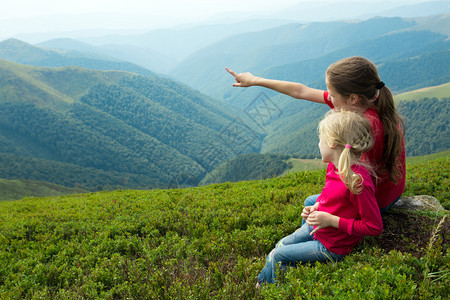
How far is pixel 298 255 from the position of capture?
154 inches

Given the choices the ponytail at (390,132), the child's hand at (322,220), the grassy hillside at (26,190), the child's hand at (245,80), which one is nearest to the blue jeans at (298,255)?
the child's hand at (322,220)

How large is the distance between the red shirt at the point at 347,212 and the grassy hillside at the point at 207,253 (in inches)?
9.5

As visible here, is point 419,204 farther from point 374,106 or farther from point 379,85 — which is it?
point 379,85

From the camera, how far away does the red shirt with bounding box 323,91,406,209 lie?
3.54 m

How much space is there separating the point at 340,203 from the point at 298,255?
93cm

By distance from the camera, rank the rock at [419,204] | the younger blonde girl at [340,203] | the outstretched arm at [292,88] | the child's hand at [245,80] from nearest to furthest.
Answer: the younger blonde girl at [340,203] → the outstretched arm at [292,88] → the rock at [419,204] → the child's hand at [245,80]

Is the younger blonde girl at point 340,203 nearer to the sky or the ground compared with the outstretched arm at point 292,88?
nearer to the ground

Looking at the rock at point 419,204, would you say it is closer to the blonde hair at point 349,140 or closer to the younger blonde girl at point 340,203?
the younger blonde girl at point 340,203

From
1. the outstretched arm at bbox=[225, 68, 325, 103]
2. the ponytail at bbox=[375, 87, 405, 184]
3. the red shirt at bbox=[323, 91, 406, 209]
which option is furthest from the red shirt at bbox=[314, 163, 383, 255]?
the outstretched arm at bbox=[225, 68, 325, 103]

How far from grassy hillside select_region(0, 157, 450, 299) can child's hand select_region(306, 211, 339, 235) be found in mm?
517

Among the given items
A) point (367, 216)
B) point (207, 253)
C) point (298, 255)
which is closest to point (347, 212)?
point (367, 216)

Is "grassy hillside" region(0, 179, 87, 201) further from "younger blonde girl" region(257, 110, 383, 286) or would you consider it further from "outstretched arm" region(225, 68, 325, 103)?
"younger blonde girl" region(257, 110, 383, 286)

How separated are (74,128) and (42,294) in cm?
21473

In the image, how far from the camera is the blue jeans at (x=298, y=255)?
3830 millimetres
